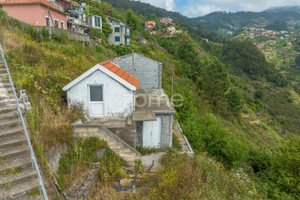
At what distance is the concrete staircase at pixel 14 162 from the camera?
13.0 feet

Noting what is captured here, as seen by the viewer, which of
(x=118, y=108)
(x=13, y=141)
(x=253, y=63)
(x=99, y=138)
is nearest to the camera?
(x=13, y=141)

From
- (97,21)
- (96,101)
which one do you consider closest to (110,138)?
(96,101)

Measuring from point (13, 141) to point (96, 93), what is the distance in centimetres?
421

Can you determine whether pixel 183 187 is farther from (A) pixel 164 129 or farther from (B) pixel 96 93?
(B) pixel 96 93

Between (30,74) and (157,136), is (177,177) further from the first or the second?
(30,74)

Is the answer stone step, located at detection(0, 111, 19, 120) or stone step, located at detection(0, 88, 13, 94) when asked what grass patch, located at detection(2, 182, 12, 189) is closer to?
stone step, located at detection(0, 111, 19, 120)

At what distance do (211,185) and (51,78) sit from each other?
9.37 metres

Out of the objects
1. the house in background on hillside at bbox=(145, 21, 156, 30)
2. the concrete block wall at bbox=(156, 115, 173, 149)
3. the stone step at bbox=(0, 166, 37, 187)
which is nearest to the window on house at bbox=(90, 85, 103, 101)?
the concrete block wall at bbox=(156, 115, 173, 149)

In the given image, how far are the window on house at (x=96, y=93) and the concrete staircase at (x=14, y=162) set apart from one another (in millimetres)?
3251

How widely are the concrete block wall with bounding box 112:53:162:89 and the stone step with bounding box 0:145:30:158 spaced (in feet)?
37.5

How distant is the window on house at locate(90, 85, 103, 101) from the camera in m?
8.53

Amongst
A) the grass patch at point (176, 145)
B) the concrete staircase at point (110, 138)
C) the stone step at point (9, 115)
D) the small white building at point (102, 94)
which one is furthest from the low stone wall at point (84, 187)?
the grass patch at point (176, 145)

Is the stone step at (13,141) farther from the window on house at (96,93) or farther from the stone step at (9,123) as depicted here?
the window on house at (96,93)

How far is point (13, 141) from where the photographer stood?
488cm
